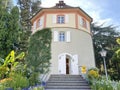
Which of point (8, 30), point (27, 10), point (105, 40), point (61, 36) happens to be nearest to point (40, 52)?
point (8, 30)

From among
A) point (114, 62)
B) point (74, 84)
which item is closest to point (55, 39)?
point (74, 84)

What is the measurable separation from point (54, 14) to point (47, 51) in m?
6.12

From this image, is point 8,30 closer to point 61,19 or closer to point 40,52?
point 40,52

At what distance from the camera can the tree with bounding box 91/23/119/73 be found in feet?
99.5

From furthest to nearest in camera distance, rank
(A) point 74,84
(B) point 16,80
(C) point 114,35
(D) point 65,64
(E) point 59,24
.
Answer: (C) point 114,35 → (E) point 59,24 → (D) point 65,64 → (A) point 74,84 → (B) point 16,80

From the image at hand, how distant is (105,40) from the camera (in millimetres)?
30922

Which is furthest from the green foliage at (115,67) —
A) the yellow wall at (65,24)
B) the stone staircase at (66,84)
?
the stone staircase at (66,84)

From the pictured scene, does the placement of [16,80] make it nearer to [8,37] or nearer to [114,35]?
[8,37]

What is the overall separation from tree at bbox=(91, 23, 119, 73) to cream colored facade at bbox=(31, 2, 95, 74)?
8119 mm

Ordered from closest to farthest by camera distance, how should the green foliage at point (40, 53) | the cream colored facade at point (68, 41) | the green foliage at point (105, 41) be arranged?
the green foliage at point (40, 53) < the cream colored facade at point (68, 41) < the green foliage at point (105, 41)

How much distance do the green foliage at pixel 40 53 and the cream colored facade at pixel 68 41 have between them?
2.41 metres

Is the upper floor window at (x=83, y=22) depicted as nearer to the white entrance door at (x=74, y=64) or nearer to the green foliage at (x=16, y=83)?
the white entrance door at (x=74, y=64)

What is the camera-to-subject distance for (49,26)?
21.5m

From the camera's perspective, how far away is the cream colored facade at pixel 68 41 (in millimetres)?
20391
